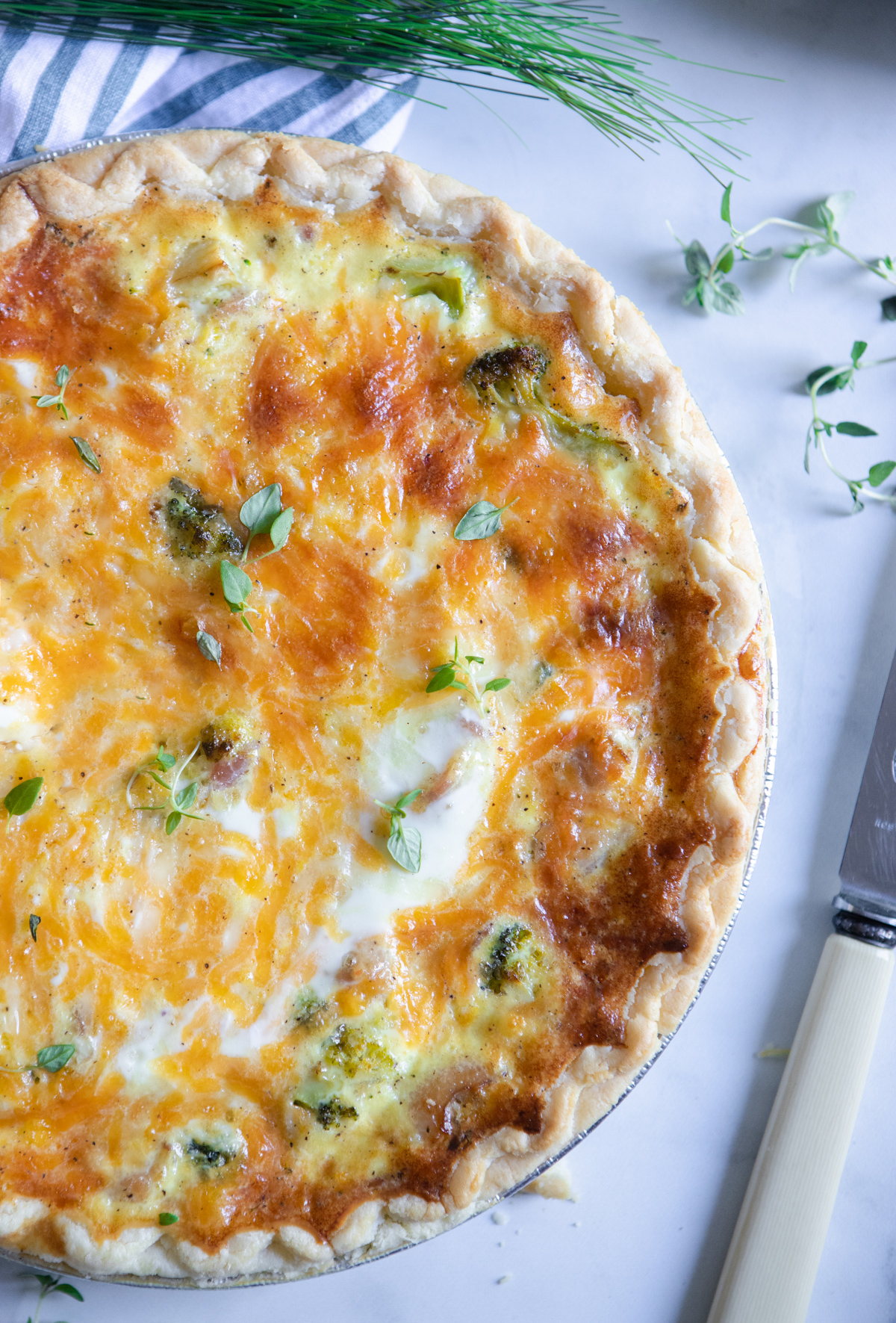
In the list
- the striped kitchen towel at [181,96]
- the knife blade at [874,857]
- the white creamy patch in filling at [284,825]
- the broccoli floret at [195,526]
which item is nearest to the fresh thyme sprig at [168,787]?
the white creamy patch in filling at [284,825]

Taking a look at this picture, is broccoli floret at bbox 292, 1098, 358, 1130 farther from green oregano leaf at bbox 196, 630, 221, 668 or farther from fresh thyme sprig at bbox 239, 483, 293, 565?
fresh thyme sprig at bbox 239, 483, 293, 565

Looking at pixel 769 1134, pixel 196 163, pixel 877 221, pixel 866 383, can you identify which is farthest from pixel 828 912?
pixel 196 163

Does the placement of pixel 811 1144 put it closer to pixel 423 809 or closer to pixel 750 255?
pixel 423 809

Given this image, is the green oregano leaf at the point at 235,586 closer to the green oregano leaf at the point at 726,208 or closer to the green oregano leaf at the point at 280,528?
the green oregano leaf at the point at 280,528

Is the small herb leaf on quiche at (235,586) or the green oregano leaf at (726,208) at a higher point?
the green oregano leaf at (726,208)

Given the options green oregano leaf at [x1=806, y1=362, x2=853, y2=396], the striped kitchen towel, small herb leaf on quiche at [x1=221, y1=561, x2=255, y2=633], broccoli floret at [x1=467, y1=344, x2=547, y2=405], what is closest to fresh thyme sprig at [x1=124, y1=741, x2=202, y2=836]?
small herb leaf on quiche at [x1=221, y1=561, x2=255, y2=633]

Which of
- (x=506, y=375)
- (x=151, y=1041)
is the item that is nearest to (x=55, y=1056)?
(x=151, y=1041)

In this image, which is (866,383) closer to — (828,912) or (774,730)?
(774,730)
